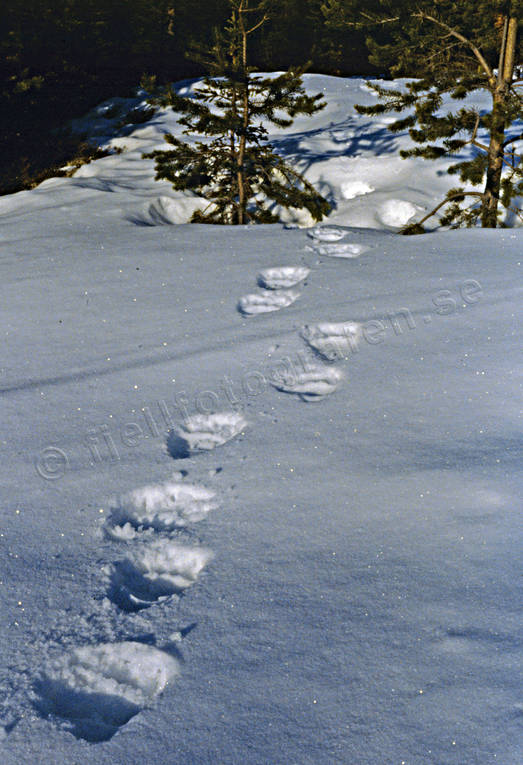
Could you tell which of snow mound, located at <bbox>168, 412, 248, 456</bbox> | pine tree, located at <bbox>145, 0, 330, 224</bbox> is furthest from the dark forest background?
snow mound, located at <bbox>168, 412, 248, 456</bbox>

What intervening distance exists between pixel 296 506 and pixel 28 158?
1242 cm

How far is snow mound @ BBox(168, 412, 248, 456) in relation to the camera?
2.46 m

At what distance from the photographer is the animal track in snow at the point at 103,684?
142cm

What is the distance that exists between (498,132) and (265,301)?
3934 millimetres

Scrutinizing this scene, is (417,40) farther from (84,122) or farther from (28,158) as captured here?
(84,122)

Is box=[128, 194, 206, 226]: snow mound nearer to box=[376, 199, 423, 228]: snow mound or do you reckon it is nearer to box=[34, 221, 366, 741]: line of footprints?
box=[376, 199, 423, 228]: snow mound

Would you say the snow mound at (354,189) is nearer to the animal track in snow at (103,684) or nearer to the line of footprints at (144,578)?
the line of footprints at (144,578)

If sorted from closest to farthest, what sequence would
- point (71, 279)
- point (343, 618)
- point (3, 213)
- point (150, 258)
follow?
point (343, 618) → point (71, 279) → point (150, 258) → point (3, 213)

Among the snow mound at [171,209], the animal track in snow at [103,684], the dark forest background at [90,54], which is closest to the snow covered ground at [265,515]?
the animal track in snow at [103,684]

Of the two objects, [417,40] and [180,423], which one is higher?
[417,40]

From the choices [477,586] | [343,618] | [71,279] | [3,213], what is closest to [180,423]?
[343,618]

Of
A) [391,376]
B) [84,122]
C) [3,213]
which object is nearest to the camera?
[391,376]

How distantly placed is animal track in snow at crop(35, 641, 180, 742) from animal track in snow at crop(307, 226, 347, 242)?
4045mm

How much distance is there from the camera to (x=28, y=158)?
1201 centimetres
